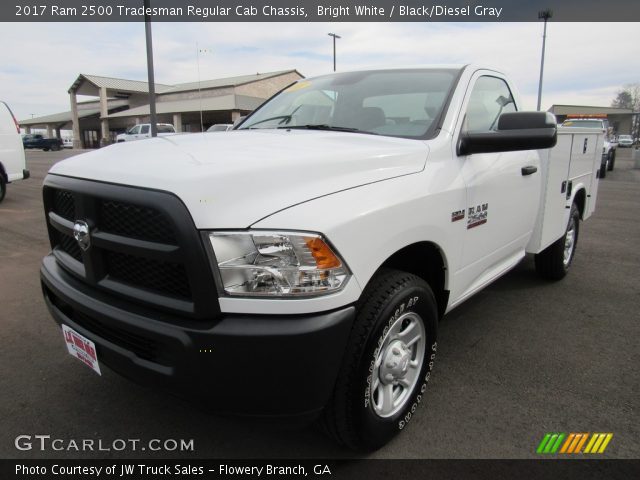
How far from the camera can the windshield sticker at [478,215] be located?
2650mm

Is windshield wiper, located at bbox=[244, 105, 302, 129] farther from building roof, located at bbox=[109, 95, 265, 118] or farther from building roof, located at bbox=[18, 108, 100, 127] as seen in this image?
building roof, located at bbox=[18, 108, 100, 127]

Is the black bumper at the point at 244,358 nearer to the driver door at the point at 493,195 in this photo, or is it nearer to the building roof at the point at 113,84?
the driver door at the point at 493,195

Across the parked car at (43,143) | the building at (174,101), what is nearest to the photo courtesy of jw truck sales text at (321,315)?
the building at (174,101)

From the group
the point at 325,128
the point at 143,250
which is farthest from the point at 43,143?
the point at 143,250

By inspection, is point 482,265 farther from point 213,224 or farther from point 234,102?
point 234,102

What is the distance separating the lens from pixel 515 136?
2.44 metres

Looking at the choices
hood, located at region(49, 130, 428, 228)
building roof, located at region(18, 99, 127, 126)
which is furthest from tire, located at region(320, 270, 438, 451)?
building roof, located at region(18, 99, 127, 126)

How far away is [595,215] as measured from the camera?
8.96 m

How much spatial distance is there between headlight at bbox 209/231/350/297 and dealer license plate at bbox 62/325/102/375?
825mm

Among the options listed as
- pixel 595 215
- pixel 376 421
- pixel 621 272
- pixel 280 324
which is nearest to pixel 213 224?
pixel 280 324

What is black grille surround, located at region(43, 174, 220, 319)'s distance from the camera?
165 cm

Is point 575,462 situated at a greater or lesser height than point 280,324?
lesser

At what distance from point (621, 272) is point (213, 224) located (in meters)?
5.03

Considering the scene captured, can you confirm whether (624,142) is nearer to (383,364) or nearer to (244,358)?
(383,364)
